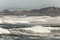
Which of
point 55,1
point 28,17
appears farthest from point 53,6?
point 28,17

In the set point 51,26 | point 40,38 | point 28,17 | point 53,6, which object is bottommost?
point 40,38

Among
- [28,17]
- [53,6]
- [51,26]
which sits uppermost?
[53,6]

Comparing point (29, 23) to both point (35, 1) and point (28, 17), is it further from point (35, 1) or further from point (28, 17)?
point (35, 1)

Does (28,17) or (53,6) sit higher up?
(53,6)

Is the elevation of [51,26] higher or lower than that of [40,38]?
higher

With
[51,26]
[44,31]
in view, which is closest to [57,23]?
[51,26]

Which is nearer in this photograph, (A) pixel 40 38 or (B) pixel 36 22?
(A) pixel 40 38

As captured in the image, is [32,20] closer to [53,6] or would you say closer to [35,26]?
[35,26]

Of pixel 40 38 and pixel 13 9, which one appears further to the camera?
pixel 13 9
